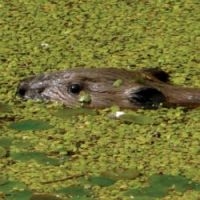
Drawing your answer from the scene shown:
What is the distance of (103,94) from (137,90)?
166 millimetres

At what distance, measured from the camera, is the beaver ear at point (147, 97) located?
5.31 m

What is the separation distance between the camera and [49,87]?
5.48 metres

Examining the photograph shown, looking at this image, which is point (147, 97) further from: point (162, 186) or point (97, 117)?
point (162, 186)

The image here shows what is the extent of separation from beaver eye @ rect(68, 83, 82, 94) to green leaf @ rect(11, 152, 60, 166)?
76cm

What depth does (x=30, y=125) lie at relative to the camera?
16.5 feet

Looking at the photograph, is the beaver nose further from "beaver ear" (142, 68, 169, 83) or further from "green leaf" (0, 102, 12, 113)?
"beaver ear" (142, 68, 169, 83)

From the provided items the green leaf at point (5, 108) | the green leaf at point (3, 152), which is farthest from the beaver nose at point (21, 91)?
the green leaf at point (3, 152)

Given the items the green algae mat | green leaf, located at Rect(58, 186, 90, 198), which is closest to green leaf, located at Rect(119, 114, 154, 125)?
the green algae mat

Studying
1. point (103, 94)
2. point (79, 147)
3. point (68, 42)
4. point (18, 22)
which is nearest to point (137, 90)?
point (103, 94)

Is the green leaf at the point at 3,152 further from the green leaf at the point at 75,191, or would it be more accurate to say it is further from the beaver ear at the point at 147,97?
the beaver ear at the point at 147,97

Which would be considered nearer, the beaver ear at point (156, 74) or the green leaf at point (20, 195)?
the green leaf at point (20, 195)

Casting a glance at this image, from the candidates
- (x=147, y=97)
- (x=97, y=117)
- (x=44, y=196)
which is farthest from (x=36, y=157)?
(x=147, y=97)

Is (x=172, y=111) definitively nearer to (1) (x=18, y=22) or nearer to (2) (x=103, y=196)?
(2) (x=103, y=196)

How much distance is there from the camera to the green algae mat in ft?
14.6
